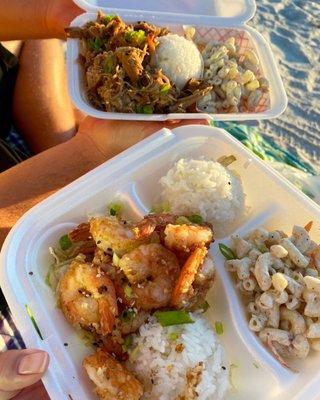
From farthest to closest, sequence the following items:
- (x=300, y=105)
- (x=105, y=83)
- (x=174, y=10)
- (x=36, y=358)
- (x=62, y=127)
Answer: (x=300, y=105), (x=62, y=127), (x=174, y=10), (x=105, y=83), (x=36, y=358)

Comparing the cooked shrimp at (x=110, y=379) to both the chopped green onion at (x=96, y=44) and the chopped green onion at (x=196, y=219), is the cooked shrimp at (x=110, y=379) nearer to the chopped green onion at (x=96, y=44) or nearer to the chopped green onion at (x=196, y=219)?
the chopped green onion at (x=196, y=219)

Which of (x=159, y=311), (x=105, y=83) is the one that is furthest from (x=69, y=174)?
(x=159, y=311)

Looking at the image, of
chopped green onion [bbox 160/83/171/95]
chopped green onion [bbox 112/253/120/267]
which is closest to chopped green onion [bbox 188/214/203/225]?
chopped green onion [bbox 112/253/120/267]

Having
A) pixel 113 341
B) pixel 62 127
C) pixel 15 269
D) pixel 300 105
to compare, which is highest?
pixel 15 269

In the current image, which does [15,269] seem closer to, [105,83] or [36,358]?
[36,358]

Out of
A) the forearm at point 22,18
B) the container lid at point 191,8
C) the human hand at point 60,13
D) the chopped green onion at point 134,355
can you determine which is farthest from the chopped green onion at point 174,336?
the forearm at point 22,18

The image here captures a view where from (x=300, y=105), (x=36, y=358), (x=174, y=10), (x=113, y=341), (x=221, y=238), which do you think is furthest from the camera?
(x=300, y=105)

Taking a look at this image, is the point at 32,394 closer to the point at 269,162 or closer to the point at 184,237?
the point at 184,237

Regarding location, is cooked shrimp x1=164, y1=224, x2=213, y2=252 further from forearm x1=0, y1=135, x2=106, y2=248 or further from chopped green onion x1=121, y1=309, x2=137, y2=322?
forearm x1=0, y1=135, x2=106, y2=248

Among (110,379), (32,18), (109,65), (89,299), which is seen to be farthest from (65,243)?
(32,18)
